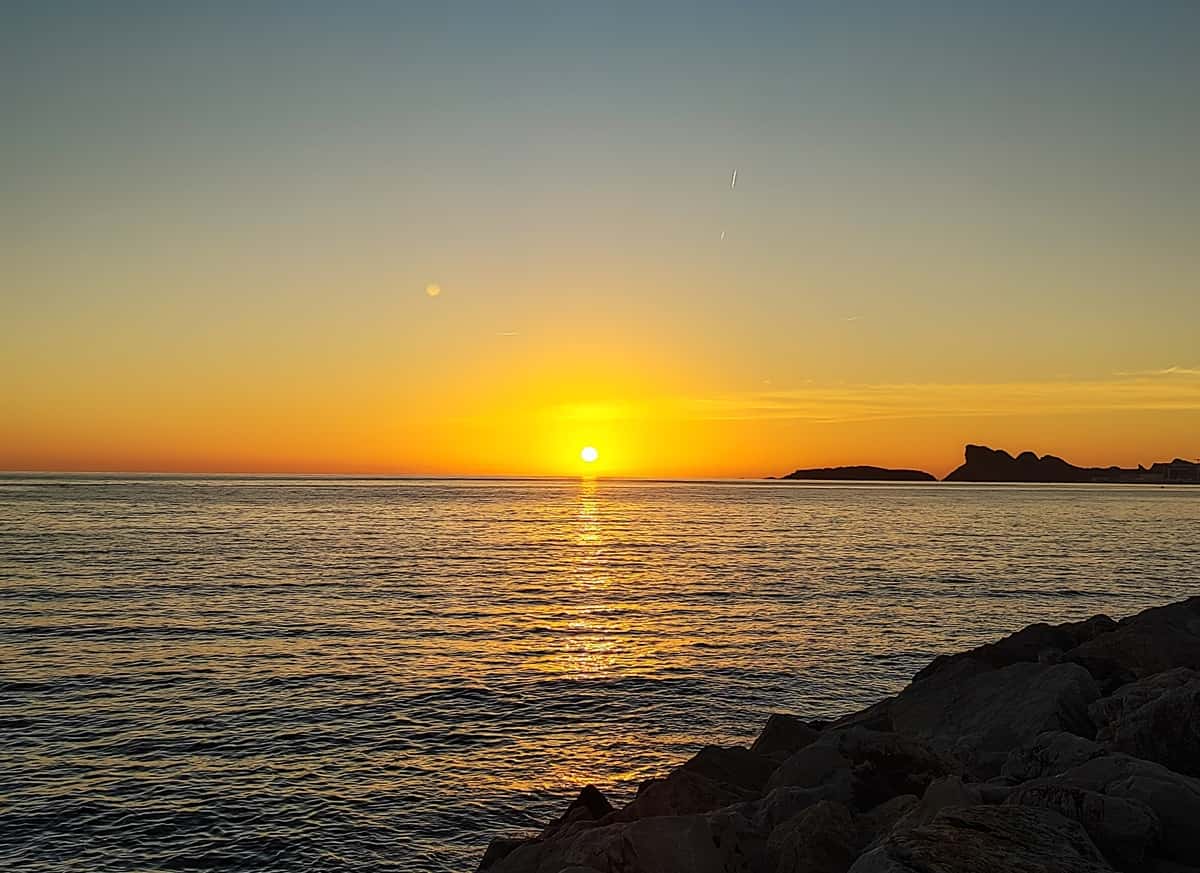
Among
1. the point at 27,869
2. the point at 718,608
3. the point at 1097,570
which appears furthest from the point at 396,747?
the point at 1097,570

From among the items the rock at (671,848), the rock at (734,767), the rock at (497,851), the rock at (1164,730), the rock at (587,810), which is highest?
the rock at (1164,730)

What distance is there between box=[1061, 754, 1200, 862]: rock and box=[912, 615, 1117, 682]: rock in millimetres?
9082

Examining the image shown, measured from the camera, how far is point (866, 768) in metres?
11.7

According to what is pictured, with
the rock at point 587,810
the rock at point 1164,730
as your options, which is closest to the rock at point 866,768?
the rock at point 1164,730

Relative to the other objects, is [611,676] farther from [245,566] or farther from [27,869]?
[245,566]

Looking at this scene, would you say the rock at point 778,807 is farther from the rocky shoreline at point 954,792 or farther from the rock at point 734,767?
the rock at point 734,767

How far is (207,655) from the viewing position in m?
28.6

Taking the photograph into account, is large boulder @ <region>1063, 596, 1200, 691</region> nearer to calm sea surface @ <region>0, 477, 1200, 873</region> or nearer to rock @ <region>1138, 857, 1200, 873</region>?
calm sea surface @ <region>0, 477, 1200, 873</region>

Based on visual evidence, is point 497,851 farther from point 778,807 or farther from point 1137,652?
point 1137,652

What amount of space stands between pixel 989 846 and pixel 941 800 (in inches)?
59.5

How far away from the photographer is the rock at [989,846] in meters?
6.48

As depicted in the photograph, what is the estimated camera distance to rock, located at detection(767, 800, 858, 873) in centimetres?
892

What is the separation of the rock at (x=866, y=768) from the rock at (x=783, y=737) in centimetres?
293

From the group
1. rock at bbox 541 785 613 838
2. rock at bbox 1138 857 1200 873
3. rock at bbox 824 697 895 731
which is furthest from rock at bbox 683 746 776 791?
rock at bbox 1138 857 1200 873
